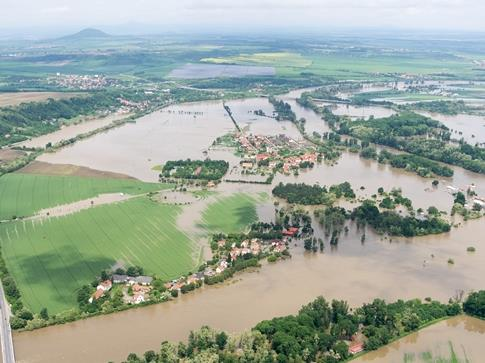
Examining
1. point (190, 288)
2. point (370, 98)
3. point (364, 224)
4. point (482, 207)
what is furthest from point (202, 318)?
point (370, 98)

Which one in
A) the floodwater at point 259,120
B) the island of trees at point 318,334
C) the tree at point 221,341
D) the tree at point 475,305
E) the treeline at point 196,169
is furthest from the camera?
the floodwater at point 259,120

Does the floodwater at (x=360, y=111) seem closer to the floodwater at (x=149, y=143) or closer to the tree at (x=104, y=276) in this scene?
the floodwater at (x=149, y=143)

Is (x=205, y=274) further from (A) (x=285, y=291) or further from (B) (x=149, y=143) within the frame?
(B) (x=149, y=143)

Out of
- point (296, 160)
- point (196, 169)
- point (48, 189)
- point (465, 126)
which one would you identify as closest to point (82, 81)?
point (196, 169)

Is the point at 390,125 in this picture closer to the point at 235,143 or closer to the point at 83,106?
the point at 235,143

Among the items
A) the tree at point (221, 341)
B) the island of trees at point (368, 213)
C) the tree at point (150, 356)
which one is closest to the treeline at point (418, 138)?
the island of trees at point (368, 213)

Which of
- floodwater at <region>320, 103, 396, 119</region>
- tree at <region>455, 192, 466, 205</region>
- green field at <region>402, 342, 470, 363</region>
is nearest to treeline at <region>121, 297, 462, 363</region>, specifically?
green field at <region>402, 342, 470, 363</region>
